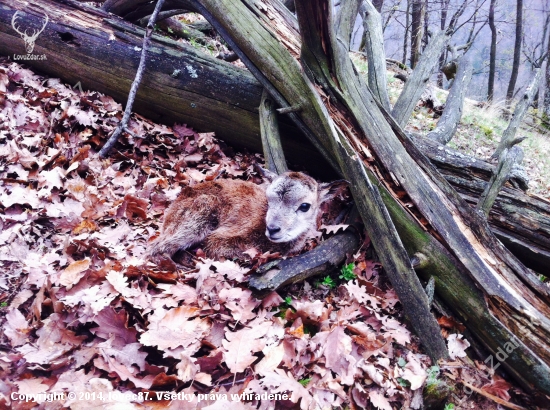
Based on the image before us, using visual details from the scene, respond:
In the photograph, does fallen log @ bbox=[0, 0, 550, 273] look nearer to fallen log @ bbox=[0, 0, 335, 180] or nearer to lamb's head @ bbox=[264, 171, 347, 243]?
fallen log @ bbox=[0, 0, 335, 180]

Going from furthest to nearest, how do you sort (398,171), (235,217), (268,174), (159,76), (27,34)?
(27,34), (159,76), (268,174), (235,217), (398,171)

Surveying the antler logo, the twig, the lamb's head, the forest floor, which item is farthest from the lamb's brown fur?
the antler logo

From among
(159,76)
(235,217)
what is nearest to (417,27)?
(159,76)

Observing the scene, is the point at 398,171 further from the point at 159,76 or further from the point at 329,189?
the point at 159,76

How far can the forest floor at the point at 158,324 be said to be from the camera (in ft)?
9.86

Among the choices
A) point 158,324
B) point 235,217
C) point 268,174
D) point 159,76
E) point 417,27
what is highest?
point 417,27

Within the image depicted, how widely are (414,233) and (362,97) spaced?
2.06 meters

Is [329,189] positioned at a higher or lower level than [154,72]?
lower

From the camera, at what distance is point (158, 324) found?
3.40 metres

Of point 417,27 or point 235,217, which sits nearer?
point 235,217

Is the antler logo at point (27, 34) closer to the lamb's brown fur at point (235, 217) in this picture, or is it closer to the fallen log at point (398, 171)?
the fallen log at point (398, 171)

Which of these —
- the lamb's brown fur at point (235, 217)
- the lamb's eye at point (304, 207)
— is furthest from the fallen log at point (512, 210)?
the lamb's eye at point (304, 207)

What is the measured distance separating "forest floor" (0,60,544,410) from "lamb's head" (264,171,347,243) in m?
0.34

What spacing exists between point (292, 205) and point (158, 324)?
2.18 m
